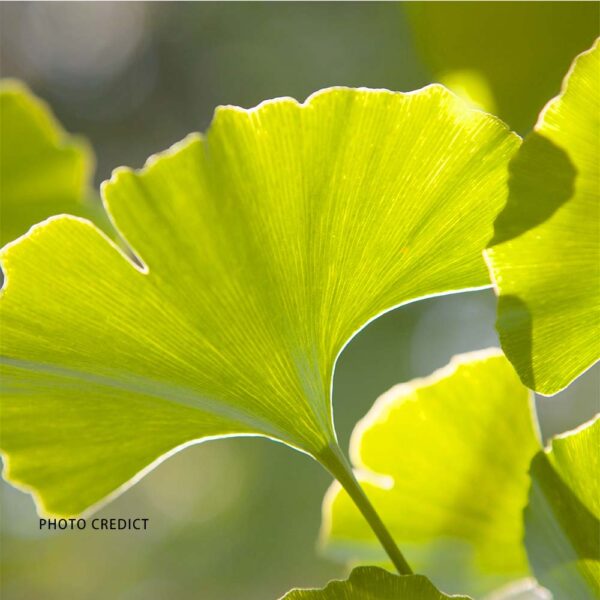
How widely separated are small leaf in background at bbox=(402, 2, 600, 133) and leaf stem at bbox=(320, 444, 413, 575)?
0.77m

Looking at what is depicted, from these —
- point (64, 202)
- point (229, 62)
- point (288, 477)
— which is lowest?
point (288, 477)

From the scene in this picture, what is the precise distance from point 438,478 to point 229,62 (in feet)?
11.9

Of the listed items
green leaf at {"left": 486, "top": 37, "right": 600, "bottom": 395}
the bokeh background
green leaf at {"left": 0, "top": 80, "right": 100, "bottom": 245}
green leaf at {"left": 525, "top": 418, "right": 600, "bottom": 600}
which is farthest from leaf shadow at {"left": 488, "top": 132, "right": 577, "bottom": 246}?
the bokeh background

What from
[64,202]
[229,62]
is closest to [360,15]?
[229,62]

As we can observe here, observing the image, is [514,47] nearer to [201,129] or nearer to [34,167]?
[34,167]

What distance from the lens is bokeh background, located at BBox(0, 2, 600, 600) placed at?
3354 millimetres

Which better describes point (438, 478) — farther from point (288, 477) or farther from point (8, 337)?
point (288, 477)

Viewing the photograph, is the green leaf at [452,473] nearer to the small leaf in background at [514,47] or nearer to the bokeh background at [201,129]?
the small leaf in background at [514,47]

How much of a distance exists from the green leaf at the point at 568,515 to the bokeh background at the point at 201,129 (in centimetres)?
262

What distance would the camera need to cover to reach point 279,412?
0.43m

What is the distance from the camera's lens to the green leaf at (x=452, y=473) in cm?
50

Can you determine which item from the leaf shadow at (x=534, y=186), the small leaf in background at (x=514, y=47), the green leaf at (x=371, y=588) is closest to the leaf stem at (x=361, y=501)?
the green leaf at (x=371, y=588)

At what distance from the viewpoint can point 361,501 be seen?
0.40 m

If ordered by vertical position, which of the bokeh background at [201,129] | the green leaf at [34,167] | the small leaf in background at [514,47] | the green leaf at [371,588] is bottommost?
the bokeh background at [201,129]
